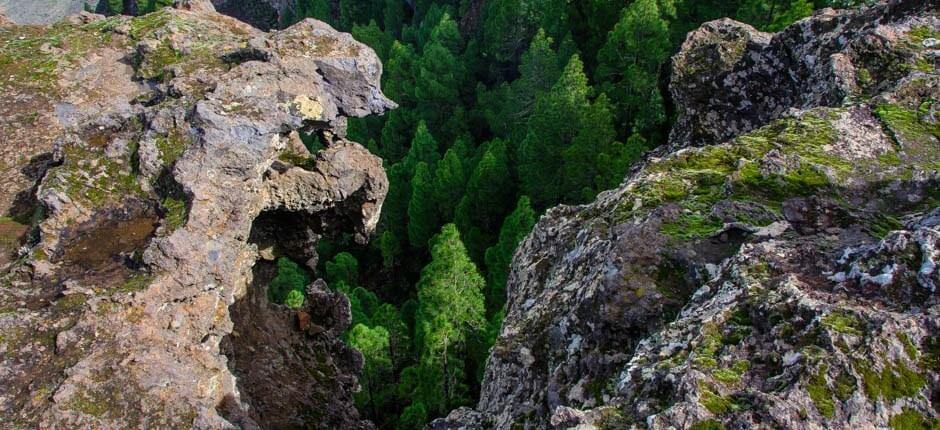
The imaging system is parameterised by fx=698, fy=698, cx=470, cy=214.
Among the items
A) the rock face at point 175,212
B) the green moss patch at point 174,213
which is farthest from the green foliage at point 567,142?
the green moss patch at point 174,213

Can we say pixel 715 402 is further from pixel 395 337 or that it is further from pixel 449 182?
pixel 449 182

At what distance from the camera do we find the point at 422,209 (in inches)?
1137

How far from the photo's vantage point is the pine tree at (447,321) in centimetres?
1862

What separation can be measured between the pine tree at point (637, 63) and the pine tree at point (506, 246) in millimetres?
4933

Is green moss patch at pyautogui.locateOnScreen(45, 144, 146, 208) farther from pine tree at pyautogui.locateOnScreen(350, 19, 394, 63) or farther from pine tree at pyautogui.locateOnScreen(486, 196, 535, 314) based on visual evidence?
pine tree at pyautogui.locateOnScreen(350, 19, 394, 63)

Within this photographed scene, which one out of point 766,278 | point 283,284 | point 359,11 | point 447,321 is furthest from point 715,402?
point 359,11

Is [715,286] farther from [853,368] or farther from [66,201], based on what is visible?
[66,201]

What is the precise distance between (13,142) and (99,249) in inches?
184

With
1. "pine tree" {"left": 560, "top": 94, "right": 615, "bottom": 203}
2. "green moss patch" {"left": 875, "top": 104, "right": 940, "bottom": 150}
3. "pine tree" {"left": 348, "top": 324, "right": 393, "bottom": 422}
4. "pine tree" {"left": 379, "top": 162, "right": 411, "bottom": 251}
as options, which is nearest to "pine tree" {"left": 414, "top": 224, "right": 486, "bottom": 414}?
"pine tree" {"left": 348, "top": 324, "right": 393, "bottom": 422}

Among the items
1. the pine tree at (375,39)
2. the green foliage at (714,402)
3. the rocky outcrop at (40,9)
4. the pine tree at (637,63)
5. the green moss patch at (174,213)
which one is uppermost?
the green foliage at (714,402)

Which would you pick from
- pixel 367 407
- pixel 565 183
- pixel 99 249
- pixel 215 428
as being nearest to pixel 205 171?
pixel 99 249

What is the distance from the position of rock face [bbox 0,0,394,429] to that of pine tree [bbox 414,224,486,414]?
485 centimetres

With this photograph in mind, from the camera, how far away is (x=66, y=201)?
30.7 feet

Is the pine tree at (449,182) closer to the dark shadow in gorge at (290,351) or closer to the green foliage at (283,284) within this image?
the green foliage at (283,284)
